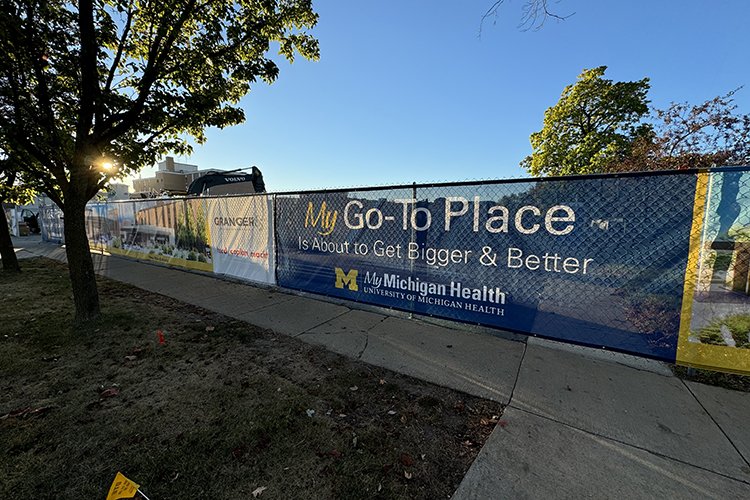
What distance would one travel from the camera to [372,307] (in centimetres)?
525

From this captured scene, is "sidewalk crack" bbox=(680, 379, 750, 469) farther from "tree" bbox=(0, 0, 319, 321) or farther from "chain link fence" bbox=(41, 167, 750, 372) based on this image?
"tree" bbox=(0, 0, 319, 321)

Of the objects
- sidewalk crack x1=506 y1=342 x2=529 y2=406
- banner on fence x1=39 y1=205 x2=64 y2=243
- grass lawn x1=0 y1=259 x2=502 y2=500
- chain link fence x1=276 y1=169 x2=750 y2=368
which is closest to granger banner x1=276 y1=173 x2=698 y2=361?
chain link fence x1=276 y1=169 x2=750 y2=368

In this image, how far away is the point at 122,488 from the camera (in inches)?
72.0

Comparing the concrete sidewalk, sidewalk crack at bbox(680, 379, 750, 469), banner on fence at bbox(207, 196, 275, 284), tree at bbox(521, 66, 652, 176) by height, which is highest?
tree at bbox(521, 66, 652, 176)

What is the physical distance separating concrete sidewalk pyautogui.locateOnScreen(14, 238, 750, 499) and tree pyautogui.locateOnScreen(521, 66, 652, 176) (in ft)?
52.4

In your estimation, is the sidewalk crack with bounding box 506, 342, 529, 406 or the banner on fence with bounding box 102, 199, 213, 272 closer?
the sidewalk crack with bounding box 506, 342, 529, 406

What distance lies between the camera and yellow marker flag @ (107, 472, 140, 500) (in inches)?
70.5

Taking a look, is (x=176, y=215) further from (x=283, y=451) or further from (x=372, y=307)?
(x=283, y=451)

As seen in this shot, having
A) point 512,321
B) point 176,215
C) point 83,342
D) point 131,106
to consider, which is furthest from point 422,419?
point 176,215

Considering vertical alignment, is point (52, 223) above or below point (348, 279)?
above

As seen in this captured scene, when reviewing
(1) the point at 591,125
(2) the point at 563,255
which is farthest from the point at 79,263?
(1) the point at 591,125

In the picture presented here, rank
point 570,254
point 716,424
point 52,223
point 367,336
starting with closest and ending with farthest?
1. point 716,424
2. point 570,254
3. point 367,336
4. point 52,223

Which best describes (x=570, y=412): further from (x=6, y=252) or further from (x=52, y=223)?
(x=52, y=223)

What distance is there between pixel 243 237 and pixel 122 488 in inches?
220
